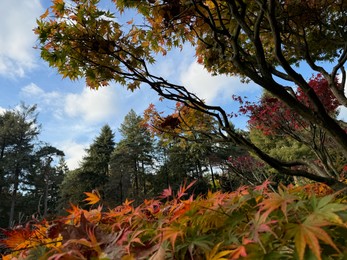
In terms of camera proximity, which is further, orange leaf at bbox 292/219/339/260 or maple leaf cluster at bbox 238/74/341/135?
maple leaf cluster at bbox 238/74/341/135

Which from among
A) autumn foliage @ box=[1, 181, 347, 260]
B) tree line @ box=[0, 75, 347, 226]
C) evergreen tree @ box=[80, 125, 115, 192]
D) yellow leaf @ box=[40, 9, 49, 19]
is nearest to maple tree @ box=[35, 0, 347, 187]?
yellow leaf @ box=[40, 9, 49, 19]

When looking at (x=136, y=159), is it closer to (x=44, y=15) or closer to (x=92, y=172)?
(x=92, y=172)

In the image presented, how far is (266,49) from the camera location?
4.11m

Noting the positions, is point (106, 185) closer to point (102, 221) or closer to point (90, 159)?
point (90, 159)

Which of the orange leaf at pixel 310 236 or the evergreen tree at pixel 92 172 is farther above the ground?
the evergreen tree at pixel 92 172

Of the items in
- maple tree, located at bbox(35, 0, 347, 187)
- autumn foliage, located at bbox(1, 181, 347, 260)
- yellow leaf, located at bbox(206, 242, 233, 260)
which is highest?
maple tree, located at bbox(35, 0, 347, 187)

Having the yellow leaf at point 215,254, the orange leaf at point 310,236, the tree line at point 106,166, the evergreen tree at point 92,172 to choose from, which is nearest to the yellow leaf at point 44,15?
the yellow leaf at point 215,254

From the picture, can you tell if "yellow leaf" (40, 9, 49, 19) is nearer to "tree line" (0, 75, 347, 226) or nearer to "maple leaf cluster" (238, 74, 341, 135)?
"maple leaf cluster" (238, 74, 341, 135)

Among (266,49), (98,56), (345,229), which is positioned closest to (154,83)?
(98,56)

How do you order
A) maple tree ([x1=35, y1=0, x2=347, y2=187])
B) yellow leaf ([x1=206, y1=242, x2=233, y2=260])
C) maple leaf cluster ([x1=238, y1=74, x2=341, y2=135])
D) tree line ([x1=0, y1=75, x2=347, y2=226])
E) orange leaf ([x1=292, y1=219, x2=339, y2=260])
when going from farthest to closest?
tree line ([x1=0, y1=75, x2=347, y2=226]) → maple leaf cluster ([x1=238, y1=74, x2=341, y2=135]) → maple tree ([x1=35, y1=0, x2=347, y2=187]) → yellow leaf ([x1=206, y1=242, x2=233, y2=260]) → orange leaf ([x1=292, y1=219, x2=339, y2=260])

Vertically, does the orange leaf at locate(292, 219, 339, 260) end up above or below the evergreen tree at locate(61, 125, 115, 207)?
below

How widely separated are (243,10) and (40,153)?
3198 cm

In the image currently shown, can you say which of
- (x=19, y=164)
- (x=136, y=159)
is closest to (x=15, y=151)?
(x=19, y=164)

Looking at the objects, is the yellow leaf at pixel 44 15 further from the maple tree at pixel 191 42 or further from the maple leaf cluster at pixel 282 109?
the maple leaf cluster at pixel 282 109
